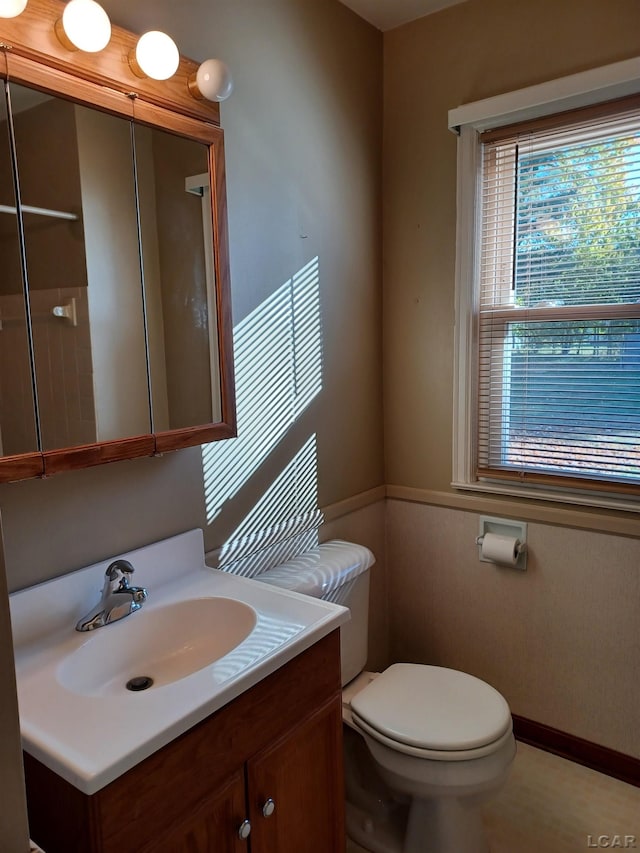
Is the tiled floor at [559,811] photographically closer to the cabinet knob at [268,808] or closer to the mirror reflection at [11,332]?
the cabinet knob at [268,808]

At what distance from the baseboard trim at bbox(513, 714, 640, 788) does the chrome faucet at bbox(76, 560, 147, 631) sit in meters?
1.57

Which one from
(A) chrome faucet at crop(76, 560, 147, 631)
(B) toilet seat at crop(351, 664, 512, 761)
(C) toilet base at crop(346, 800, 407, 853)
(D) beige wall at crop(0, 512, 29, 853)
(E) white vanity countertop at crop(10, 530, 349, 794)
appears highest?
(D) beige wall at crop(0, 512, 29, 853)

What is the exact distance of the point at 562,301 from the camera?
1.92 metres

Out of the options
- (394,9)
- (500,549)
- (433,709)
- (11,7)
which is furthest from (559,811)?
(394,9)

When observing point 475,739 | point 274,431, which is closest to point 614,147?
point 274,431

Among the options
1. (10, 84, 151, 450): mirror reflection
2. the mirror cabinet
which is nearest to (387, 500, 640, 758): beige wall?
the mirror cabinet

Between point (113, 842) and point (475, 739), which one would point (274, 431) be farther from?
point (113, 842)

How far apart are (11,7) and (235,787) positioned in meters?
1.47

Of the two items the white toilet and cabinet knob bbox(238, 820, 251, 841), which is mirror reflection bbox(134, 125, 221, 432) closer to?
the white toilet

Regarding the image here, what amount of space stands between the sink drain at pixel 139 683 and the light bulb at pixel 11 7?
1308 mm

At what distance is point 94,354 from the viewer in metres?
1.30

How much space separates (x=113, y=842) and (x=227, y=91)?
5.03 feet

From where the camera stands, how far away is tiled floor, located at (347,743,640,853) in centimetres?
172

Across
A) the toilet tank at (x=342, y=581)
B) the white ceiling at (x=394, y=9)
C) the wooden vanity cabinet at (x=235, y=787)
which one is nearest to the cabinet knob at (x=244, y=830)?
the wooden vanity cabinet at (x=235, y=787)
